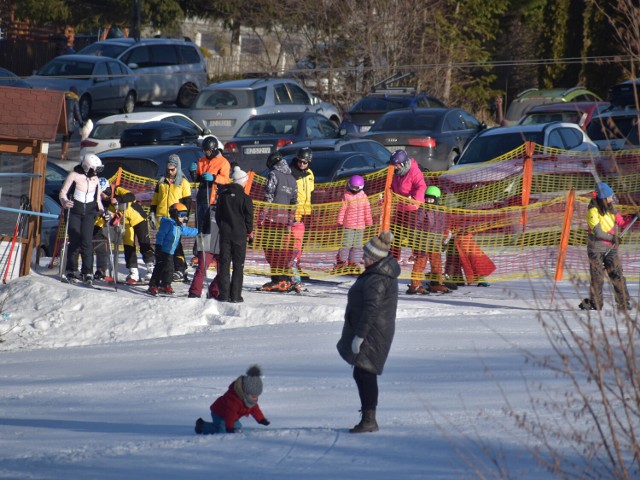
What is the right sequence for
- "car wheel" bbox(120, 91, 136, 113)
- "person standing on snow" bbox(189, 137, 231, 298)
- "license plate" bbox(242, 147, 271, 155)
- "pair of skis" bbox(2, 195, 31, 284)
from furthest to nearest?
"car wheel" bbox(120, 91, 136, 113) < "license plate" bbox(242, 147, 271, 155) < "pair of skis" bbox(2, 195, 31, 284) < "person standing on snow" bbox(189, 137, 231, 298)

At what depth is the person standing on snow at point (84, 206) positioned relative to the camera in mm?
14852

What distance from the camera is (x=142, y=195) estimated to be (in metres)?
16.8

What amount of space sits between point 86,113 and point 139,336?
19119 millimetres

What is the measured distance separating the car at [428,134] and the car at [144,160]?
5513mm

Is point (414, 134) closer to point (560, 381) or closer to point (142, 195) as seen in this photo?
point (142, 195)

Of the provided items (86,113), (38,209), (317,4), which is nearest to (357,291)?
(38,209)

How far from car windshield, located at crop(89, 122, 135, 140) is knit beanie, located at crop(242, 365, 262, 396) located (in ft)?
60.1

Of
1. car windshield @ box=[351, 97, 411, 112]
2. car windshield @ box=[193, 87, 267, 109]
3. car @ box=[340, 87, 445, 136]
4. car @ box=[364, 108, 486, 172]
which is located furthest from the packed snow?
car windshield @ box=[351, 97, 411, 112]

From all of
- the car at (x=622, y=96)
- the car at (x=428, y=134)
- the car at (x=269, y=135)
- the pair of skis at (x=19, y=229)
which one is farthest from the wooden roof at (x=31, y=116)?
the car at (x=622, y=96)

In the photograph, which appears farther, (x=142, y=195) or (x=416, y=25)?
(x=416, y=25)

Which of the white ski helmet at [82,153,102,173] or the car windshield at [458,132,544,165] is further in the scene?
the car windshield at [458,132,544,165]

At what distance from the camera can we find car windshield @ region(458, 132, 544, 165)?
20.0 metres

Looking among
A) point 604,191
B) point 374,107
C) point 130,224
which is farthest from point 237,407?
point 374,107

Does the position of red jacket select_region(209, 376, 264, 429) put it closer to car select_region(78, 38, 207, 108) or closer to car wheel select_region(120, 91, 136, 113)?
car wheel select_region(120, 91, 136, 113)
